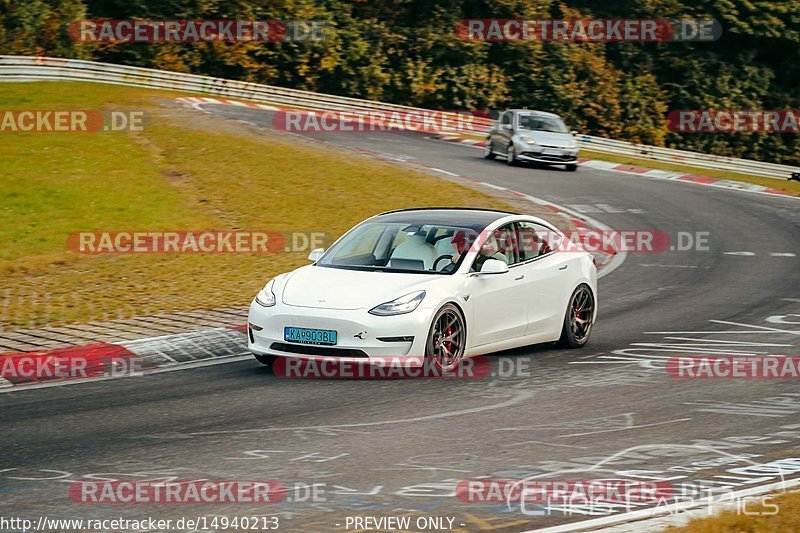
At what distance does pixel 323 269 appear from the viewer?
11.6 meters

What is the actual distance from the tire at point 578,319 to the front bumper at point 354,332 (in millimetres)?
2495

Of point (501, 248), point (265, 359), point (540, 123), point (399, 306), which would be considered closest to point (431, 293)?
point (399, 306)

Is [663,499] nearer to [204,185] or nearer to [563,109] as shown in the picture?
[204,185]

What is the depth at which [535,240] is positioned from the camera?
12734 mm

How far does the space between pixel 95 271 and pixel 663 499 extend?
1178cm

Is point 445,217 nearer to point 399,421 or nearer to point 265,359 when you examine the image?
point 265,359

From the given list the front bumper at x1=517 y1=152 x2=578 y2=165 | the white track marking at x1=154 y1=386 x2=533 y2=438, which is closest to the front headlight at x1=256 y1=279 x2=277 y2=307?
the white track marking at x1=154 y1=386 x2=533 y2=438

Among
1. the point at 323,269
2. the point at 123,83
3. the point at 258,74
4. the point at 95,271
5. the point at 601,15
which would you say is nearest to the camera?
the point at 323,269

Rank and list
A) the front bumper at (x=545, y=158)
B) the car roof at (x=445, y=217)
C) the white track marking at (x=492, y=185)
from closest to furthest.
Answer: the car roof at (x=445, y=217) < the white track marking at (x=492, y=185) < the front bumper at (x=545, y=158)

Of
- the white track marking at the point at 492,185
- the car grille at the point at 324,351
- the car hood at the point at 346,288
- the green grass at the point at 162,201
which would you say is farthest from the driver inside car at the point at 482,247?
the white track marking at the point at 492,185

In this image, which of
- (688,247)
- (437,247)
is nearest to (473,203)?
(688,247)

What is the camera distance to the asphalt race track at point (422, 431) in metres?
7.00

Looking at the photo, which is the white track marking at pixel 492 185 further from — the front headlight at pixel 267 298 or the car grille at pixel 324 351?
the car grille at pixel 324 351

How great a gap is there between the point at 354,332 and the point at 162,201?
1230cm
